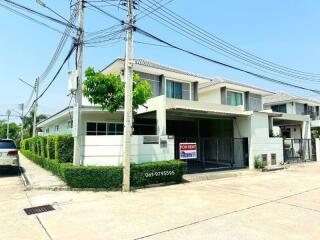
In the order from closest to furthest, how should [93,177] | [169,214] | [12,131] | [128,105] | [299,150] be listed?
[169,214] < [93,177] < [128,105] < [299,150] < [12,131]

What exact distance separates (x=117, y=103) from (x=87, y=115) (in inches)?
208

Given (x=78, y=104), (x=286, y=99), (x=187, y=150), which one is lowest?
(x=187, y=150)

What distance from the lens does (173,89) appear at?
19969mm

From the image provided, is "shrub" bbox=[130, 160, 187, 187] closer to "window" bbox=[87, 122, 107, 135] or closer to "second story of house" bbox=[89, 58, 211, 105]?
"window" bbox=[87, 122, 107, 135]

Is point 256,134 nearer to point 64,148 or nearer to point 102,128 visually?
point 102,128

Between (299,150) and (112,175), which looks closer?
(112,175)

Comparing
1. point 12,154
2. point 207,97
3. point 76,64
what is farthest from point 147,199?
point 207,97

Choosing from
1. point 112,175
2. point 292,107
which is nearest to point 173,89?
point 112,175

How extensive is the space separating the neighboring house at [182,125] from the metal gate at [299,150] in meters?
2.54

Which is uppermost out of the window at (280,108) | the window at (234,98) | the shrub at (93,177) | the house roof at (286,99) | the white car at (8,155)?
the house roof at (286,99)

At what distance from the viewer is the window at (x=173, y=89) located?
19.6 m

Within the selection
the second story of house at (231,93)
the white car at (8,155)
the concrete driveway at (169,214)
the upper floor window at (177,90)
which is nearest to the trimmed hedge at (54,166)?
the concrete driveway at (169,214)

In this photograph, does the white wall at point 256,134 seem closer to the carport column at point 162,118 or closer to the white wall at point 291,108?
the carport column at point 162,118

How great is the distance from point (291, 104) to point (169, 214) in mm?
31990
